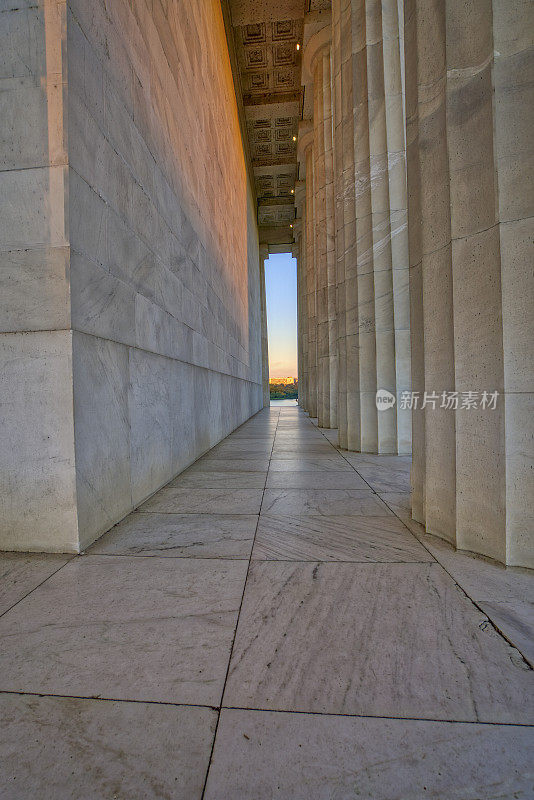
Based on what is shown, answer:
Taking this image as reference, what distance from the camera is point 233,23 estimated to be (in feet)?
43.8

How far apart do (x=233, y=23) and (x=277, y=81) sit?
12.2ft

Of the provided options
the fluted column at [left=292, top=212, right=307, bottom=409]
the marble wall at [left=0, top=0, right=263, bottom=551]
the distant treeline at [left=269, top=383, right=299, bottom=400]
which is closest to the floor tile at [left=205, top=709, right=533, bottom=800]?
the marble wall at [left=0, top=0, right=263, bottom=551]

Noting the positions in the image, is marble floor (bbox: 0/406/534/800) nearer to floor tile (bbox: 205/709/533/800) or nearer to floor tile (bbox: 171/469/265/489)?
floor tile (bbox: 205/709/533/800)

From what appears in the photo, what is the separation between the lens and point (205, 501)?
13.0 ft

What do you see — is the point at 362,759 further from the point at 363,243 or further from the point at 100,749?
the point at 363,243

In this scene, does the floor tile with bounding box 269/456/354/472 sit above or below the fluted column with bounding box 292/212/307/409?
below

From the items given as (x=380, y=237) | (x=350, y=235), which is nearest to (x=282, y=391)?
(x=350, y=235)

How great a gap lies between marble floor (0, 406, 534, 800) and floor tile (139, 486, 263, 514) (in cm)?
73

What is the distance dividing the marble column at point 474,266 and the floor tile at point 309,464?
2429mm

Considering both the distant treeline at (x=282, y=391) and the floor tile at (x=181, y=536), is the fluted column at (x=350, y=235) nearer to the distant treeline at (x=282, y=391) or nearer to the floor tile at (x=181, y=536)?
the floor tile at (x=181, y=536)

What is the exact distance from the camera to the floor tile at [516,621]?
166 centimetres

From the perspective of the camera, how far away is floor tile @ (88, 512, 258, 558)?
107 inches

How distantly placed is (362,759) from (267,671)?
0.47m

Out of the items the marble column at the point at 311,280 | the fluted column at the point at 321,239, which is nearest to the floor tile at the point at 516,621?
the fluted column at the point at 321,239
